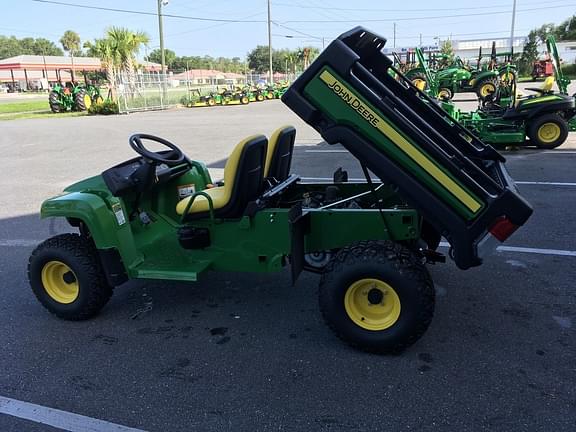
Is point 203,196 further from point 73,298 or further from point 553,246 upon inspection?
point 553,246

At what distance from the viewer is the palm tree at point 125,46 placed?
3139 centimetres

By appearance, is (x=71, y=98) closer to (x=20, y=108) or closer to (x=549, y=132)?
(x=20, y=108)

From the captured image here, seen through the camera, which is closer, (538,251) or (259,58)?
(538,251)

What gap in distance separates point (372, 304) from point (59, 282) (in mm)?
2401

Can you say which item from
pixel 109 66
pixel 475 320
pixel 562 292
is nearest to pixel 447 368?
pixel 475 320

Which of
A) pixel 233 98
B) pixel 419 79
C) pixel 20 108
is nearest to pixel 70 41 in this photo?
pixel 20 108

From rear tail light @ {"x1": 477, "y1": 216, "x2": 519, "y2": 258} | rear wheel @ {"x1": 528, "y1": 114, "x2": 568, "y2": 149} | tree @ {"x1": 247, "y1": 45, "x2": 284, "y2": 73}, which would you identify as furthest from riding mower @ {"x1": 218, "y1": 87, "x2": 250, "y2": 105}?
tree @ {"x1": 247, "y1": 45, "x2": 284, "y2": 73}

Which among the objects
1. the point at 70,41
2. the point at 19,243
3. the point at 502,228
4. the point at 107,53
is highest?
the point at 70,41

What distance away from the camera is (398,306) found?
10.1ft

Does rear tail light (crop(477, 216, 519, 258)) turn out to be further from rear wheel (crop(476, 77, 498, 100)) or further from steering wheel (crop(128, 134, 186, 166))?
rear wheel (crop(476, 77, 498, 100))

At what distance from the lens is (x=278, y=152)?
4137 millimetres

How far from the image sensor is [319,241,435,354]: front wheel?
2.99 meters

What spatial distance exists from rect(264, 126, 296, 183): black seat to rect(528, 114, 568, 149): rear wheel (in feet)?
26.6

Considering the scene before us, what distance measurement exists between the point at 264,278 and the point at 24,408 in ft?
7.04
